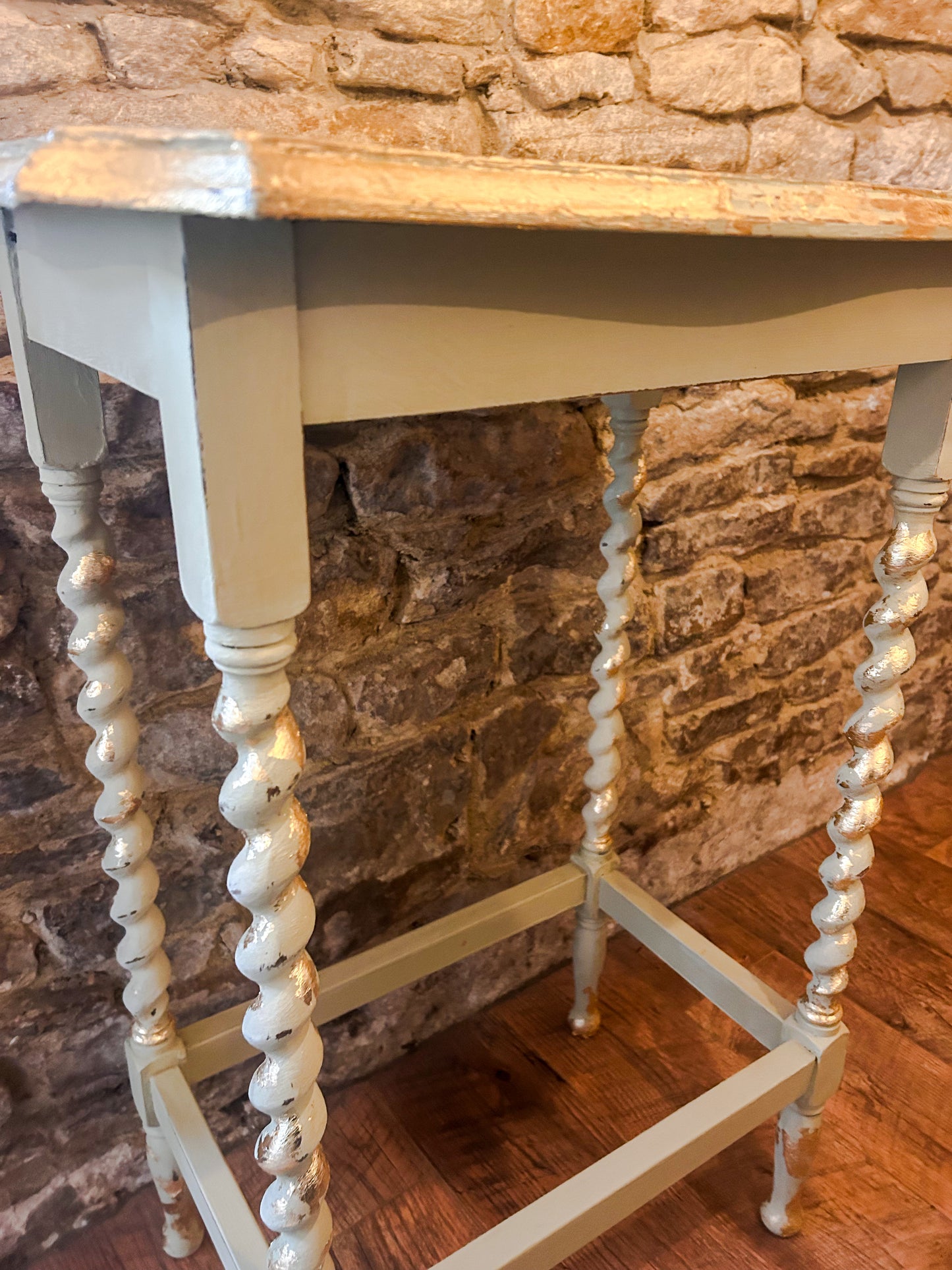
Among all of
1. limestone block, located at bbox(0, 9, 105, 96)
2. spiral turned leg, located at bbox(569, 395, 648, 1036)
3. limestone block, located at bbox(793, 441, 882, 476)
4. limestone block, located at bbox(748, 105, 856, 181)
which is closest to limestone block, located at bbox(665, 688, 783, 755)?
spiral turned leg, located at bbox(569, 395, 648, 1036)

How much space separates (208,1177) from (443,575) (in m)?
0.73

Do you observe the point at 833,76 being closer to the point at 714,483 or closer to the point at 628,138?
the point at 628,138

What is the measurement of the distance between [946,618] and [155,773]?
172cm

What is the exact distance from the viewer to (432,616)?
123 centimetres

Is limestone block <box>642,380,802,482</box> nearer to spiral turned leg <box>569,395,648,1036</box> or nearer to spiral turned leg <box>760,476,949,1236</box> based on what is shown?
spiral turned leg <box>569,395,648,1036</box>

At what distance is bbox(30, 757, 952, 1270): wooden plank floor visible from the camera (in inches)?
44.3

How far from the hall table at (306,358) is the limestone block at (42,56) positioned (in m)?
0.23

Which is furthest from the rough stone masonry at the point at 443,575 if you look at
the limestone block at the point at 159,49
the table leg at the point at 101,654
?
the table leg at the point at 101,654

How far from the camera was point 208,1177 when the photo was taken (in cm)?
86

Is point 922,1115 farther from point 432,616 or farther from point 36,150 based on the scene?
point 36,150

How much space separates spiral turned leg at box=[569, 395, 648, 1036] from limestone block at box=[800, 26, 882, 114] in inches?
24.3

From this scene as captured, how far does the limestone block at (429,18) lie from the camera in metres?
0.96

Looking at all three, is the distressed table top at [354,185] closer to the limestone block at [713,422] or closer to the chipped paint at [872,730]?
the chipped paint at [872,730]

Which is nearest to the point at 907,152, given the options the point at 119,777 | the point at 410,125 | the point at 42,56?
the point at 410,125
